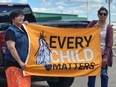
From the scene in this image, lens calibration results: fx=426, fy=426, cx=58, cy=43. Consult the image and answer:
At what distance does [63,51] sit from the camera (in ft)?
22.9

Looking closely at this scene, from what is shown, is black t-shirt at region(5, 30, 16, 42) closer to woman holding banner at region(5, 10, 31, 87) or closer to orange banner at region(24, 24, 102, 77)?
woman holding banner at region(5, 10, 31, 87)

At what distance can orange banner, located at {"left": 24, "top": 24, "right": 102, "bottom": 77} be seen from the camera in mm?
6691

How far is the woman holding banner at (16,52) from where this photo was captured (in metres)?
6.12

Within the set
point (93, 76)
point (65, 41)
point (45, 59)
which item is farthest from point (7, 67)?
point (93, 76)

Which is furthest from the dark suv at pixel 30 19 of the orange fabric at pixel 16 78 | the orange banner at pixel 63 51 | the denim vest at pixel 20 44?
the orange fabric at pixel 16 78

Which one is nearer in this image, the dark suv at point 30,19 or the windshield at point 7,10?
the dark suv at point 30,19

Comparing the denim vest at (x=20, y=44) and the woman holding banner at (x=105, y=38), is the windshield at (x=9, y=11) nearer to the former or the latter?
the woman holding banner at (x=105, y=38)

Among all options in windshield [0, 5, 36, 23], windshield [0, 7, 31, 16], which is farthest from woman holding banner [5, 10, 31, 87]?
windshield [0, 7, 31, 16]

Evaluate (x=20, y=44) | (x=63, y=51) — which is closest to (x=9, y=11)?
(x=63, y=51)

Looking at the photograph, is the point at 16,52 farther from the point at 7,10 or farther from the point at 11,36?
the point at 7,10

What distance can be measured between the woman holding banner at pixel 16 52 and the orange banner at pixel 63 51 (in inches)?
9.6

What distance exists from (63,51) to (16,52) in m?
1.11

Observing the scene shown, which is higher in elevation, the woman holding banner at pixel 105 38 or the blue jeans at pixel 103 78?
the woman holding banner at pixel 105 38

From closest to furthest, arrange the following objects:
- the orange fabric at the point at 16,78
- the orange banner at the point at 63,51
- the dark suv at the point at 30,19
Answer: the orange fabric at the point at 16,78 < the orange banner at the point at 63,51 < the dark suv at the point at 30,19
